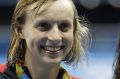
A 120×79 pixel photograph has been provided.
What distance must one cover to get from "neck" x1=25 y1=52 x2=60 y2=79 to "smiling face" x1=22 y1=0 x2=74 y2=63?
1.5 inches

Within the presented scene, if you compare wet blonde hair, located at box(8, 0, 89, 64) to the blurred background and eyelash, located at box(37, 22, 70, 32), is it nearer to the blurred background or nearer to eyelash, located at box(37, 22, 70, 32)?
eyelash, located at box(37, 22, 70, 32)

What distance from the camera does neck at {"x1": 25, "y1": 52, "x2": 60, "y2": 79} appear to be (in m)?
1.90

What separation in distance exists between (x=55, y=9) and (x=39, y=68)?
0.85ft

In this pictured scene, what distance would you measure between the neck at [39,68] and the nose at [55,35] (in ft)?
0.36

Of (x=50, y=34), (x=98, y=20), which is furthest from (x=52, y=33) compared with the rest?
(x=98, y=20)

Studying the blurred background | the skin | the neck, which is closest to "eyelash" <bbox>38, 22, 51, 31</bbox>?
→ the skin

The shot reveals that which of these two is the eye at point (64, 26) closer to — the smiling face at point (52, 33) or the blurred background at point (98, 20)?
the smiling face at point (52, 33)

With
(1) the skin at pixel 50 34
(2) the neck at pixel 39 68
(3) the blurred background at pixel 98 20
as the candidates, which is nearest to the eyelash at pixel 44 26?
(1) the skin at pixel 50 34

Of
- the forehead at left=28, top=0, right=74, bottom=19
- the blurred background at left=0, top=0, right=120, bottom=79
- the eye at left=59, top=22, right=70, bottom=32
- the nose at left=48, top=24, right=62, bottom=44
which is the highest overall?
the forehead at left=28, top=0, right=74, bottom=19

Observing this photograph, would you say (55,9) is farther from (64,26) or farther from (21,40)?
(21,40)

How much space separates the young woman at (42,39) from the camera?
72.2 inches

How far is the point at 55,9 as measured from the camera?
185 cm

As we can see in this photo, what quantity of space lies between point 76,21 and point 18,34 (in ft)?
0.84

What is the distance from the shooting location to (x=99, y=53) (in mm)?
4707
